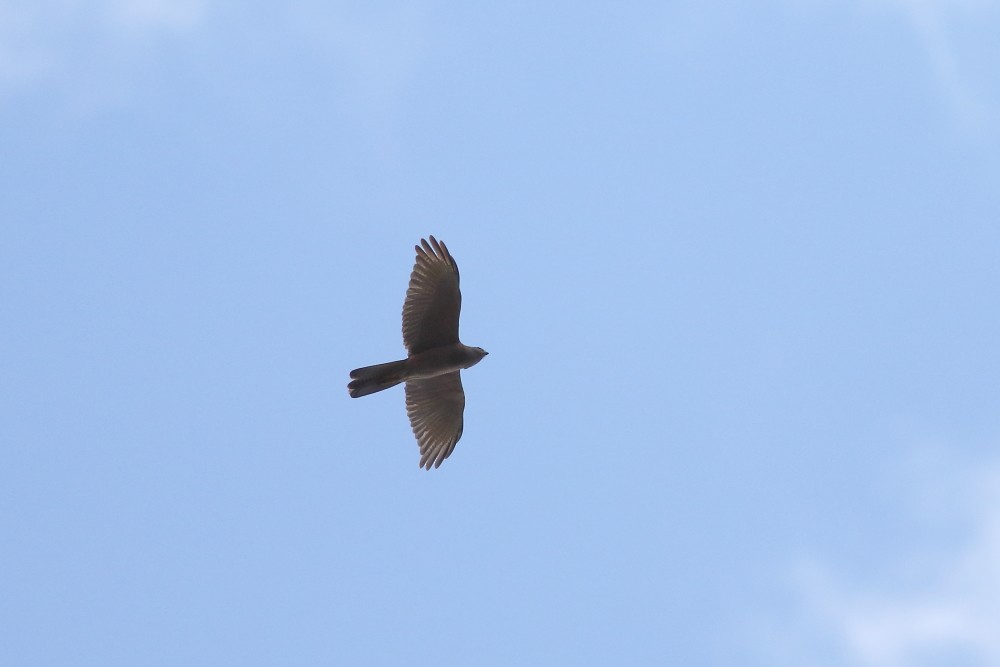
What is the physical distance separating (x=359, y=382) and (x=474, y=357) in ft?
6.37

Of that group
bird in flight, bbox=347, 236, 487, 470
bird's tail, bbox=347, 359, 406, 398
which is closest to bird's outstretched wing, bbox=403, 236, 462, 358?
bird in flight, bbox=347, 236, 487, 470

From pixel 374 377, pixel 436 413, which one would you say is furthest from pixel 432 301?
pixel 436 413

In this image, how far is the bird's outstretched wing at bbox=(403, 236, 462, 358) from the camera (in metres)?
19.2

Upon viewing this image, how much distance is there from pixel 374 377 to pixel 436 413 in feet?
5.69

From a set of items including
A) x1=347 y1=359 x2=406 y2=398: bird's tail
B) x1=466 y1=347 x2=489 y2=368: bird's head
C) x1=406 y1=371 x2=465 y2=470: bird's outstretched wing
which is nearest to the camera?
x1=347 y1=359 x2=406 y2=398: bird's tail

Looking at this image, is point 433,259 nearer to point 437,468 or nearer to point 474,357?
point 474,357

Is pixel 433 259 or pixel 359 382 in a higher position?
pixel 433 259

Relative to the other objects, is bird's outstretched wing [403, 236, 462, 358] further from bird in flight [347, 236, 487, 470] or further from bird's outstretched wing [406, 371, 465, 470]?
bird's outstretched wing [406, 371, 465, 470]

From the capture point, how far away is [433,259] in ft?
63.1

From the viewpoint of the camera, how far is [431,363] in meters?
19.7

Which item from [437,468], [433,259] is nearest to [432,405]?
[437,468]

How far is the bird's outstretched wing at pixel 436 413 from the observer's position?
2039 cm

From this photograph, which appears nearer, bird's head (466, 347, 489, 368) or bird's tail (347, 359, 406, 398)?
bird's tail (347, 359, 406, 398)

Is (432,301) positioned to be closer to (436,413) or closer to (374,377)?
(374,377)
